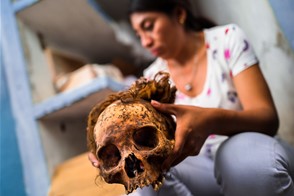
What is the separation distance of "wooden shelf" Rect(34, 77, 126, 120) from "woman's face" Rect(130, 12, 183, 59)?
0.17m

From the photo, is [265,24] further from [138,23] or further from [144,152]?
[144,152]

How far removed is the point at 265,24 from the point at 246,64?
0.13 meters

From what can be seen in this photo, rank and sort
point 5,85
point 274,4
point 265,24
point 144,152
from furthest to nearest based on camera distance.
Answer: point 5,85
point 265,24
point 274,4
point 144,152

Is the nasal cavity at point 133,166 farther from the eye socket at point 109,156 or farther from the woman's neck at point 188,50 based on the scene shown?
the woman's neck at point 188,50

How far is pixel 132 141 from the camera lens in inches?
19.3

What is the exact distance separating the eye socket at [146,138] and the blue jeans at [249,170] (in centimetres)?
9

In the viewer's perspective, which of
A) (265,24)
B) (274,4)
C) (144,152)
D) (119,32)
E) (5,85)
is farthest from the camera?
(119,32)

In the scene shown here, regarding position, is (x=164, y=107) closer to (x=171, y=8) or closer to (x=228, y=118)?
(x=228, y=118)

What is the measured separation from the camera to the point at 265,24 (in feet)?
2.51

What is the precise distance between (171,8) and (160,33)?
8 centimetres

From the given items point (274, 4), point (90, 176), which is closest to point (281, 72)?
point (274, 4)

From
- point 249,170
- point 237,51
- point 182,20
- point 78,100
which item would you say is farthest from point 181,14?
point 249,170

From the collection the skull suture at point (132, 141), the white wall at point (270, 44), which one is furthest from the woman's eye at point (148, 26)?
the skull suture at point (132, 141)

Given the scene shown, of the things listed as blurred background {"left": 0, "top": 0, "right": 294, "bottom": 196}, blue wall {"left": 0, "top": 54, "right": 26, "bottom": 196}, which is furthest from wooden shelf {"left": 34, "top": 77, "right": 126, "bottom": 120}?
blue wall {"left": 0, "top": 54, "right": 26, "bottom": 196}
